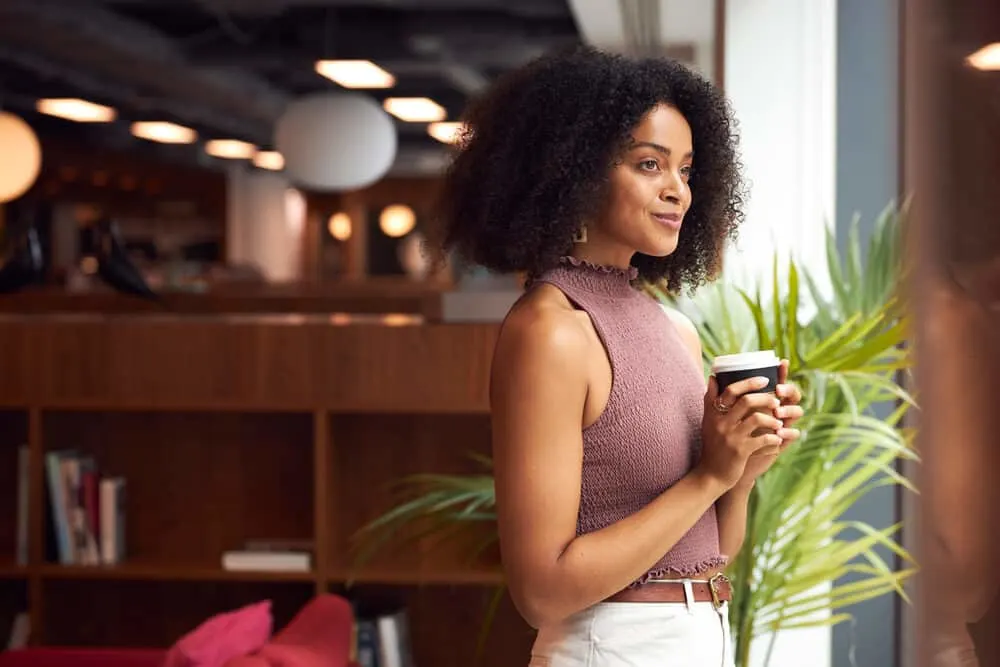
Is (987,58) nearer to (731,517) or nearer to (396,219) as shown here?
(731,517)

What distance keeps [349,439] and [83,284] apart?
9014mm

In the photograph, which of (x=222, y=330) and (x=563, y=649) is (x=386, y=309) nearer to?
(x=222, y=330)

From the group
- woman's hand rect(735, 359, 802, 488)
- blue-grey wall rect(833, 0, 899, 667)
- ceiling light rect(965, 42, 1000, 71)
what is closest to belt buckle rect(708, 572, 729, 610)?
woman's hand rect(735, 359, 802, 488)

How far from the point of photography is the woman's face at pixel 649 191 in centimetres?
142

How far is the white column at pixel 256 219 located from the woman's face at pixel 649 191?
58.1ft

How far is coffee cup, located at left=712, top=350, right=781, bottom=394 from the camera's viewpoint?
132 centimetres

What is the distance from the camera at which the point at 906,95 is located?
883 millimetres

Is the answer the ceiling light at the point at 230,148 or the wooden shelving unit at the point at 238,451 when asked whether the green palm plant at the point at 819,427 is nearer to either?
the wooden shelving unit at the point at 238,451

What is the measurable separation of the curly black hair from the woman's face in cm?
2

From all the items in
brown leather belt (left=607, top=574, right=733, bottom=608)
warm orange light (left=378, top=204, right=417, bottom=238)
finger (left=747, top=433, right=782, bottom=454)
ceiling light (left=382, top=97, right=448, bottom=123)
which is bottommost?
brown leather belt (left=607, top=574, right=733, bottom=608)

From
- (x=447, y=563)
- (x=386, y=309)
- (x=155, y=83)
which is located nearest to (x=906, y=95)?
(x=447, y=563)

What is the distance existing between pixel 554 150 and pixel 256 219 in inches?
713

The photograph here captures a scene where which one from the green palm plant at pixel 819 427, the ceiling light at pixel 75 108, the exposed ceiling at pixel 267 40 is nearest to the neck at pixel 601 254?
the green palm plant at pixel 819 427

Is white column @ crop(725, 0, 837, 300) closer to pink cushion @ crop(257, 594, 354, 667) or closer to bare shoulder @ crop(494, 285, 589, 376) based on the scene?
pink cushion @ crop(257, 594, 354, 667)
